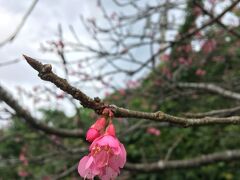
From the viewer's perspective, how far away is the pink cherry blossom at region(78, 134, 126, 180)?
1063mm

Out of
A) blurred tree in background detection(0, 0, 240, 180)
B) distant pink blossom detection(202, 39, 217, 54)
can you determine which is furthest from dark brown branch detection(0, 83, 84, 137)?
distant pink blossom detection(202, 39, 217, 54)

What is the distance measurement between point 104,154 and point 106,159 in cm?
2

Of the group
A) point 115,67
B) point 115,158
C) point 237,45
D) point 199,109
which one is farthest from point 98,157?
point 237,45

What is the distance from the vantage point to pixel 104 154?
3.58 feet

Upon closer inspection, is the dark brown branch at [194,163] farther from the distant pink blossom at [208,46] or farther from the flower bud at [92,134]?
the distant pink blossom at [208,46]

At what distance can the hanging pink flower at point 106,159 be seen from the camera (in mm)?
1064

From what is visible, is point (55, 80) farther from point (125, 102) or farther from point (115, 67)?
point (125, 102)

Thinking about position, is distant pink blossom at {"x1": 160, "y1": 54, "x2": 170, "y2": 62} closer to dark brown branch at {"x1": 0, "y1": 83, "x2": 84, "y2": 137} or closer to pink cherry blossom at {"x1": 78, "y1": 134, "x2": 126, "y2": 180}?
dark brown branch at {"x1": 0, "y1": 83, "x2": 84, "y2": 137}

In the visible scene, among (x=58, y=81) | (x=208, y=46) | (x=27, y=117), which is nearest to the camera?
(x=58, y=81)

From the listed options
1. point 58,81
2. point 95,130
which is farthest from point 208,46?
point 58,81

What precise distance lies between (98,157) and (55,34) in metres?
4.02

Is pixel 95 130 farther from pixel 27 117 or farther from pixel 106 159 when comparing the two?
pixel 27 117

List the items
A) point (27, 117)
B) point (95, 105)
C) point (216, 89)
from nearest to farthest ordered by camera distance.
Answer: point (95, 105) → point (27, 117) → point (216, 89)

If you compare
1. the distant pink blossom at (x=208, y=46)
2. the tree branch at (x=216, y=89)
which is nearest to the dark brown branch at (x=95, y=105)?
the tree branch at (x=216, y=89)
